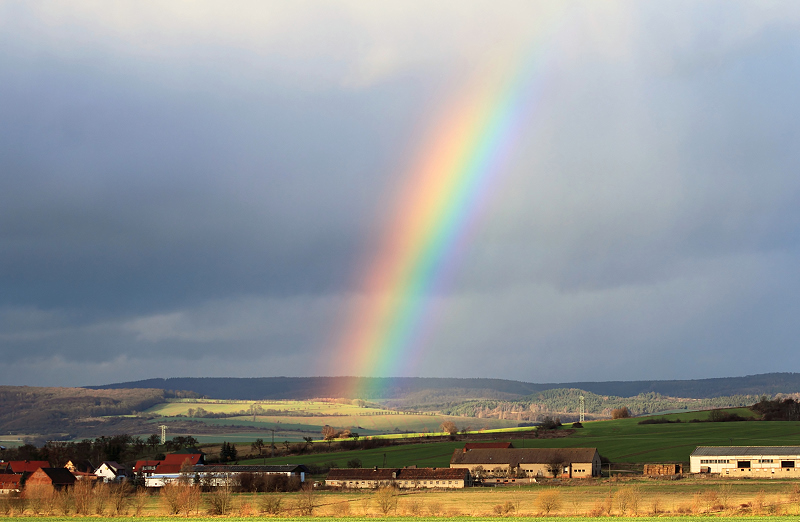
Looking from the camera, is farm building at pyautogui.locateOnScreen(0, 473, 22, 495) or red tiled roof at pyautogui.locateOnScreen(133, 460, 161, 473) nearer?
farm building at pyautogui.locateOnScreen(0, 473, 22, 495)

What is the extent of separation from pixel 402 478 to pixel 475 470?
16229mm

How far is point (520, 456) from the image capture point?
13800 cm

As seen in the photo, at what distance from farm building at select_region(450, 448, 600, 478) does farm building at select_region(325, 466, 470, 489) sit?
35.7ft

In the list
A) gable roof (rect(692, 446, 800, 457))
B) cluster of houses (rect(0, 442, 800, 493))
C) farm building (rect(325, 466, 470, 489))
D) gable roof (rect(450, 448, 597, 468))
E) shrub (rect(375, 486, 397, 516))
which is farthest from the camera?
gable roof (rect(450, 448, 597, 468))

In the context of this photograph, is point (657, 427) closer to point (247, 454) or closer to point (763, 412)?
point (763, 412)

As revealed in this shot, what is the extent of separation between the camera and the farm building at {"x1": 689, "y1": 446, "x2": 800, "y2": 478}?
12188cm

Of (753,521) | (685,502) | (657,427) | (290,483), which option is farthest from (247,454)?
(753,521)

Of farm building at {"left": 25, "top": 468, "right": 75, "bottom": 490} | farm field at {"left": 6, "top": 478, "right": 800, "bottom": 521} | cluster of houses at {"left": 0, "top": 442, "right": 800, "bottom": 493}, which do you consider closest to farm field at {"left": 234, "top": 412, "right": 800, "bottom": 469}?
cluster of houses at {"left": 0, "top": 442, "right": 800, "bottom": 493}

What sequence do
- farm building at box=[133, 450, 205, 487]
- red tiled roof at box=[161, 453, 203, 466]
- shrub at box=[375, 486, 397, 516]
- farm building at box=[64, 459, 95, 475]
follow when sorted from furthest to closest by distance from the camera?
farm building at box=[64, 459, 95, 475], red tiled roof at box=[161, 453, 203, 466], farm building at box=[133, 450, 205, 487], shrub at box=[375, 486, 397, 516]

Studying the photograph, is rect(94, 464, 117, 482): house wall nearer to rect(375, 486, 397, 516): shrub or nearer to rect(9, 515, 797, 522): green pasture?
rect(9, 515, 797, 522): green pasture

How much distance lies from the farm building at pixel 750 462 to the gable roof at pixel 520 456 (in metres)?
15.8

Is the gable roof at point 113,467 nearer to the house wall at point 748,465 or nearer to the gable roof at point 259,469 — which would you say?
the gable roof at point 259,469

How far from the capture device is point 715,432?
526 ft

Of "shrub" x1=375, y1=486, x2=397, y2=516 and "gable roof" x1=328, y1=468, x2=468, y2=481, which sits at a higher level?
"shrub" x1=375, y1=486, x2=397, y2=516
